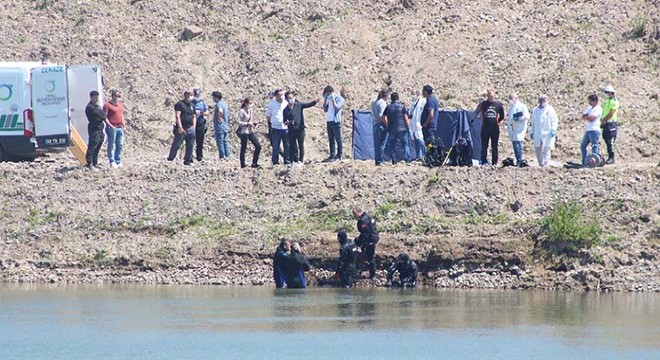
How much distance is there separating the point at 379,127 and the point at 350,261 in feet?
14.9

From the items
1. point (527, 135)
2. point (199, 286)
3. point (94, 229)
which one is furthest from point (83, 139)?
point (527, 135)

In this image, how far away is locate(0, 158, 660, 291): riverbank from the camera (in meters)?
32.2

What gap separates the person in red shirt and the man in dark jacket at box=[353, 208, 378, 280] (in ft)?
22.2

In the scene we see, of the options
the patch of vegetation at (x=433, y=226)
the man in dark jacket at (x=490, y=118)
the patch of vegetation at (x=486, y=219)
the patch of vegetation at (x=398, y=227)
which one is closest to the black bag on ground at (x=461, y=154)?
the man in dark jacket at (x=490, y=118)

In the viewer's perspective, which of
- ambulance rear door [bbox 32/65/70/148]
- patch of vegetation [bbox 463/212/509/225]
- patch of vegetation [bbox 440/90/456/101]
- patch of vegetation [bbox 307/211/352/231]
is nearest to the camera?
patch of vegetation [bbox 463/212/509/225]

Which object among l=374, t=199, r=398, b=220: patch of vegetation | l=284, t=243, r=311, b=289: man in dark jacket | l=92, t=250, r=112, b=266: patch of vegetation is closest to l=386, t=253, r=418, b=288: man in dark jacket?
l=284, t=243, r=311, b=289: man in dark jacket

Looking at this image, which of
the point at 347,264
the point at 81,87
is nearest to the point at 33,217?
the point at 81,87

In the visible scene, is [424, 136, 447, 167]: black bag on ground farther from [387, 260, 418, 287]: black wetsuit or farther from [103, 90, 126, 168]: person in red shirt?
[103, 90, 126, 168]: person in red shirt

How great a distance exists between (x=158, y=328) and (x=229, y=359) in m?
3.13

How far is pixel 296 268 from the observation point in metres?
31.7

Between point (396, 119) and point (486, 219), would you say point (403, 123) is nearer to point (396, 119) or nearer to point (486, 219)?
point (396, 119)

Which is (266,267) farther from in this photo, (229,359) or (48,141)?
(229,359)

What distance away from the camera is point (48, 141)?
121ft

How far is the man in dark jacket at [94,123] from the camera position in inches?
1359
